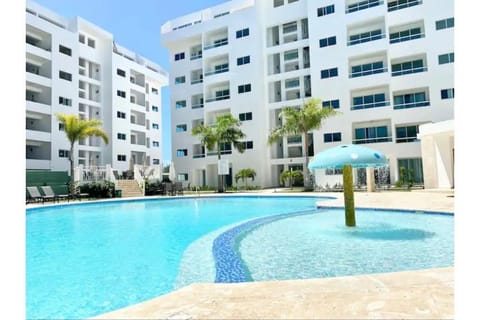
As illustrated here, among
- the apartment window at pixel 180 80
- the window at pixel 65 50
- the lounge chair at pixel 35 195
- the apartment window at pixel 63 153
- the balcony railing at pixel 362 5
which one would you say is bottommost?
the lounge chair at pixel 35 195

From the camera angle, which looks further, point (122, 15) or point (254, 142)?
point (254, 142)

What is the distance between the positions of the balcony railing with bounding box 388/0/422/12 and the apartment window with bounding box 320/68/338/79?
21.3 ft

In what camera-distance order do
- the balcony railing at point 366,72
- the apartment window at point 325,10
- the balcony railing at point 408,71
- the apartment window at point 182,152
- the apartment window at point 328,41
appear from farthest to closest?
1. the apartment window at point 182,152
2. the apartment window at point 325,10
3. the apartment window at point 328,41
4. the balcony railing at point 366,72
5. the balcony railing at point 408,71

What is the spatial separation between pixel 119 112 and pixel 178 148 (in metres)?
8.20

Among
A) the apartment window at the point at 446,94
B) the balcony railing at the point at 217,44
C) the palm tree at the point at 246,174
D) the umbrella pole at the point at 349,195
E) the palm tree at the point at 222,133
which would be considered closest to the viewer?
the umbrella pole at the point at 349,195

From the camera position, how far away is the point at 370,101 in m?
27.3

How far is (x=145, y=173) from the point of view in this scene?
1001 inches

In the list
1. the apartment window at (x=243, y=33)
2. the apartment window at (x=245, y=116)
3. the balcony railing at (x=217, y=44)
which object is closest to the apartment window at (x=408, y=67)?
the apartment window at (x=245, y=116)

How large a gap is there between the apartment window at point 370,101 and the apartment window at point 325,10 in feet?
26.2

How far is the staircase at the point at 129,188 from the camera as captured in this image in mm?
23500

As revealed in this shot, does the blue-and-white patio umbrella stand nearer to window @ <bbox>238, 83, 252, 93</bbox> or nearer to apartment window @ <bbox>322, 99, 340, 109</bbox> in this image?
apartment window @ <bbox>322, 99, 340, 109</bbox>

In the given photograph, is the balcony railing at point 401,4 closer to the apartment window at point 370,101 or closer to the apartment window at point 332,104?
the apartment window at point 370,101
